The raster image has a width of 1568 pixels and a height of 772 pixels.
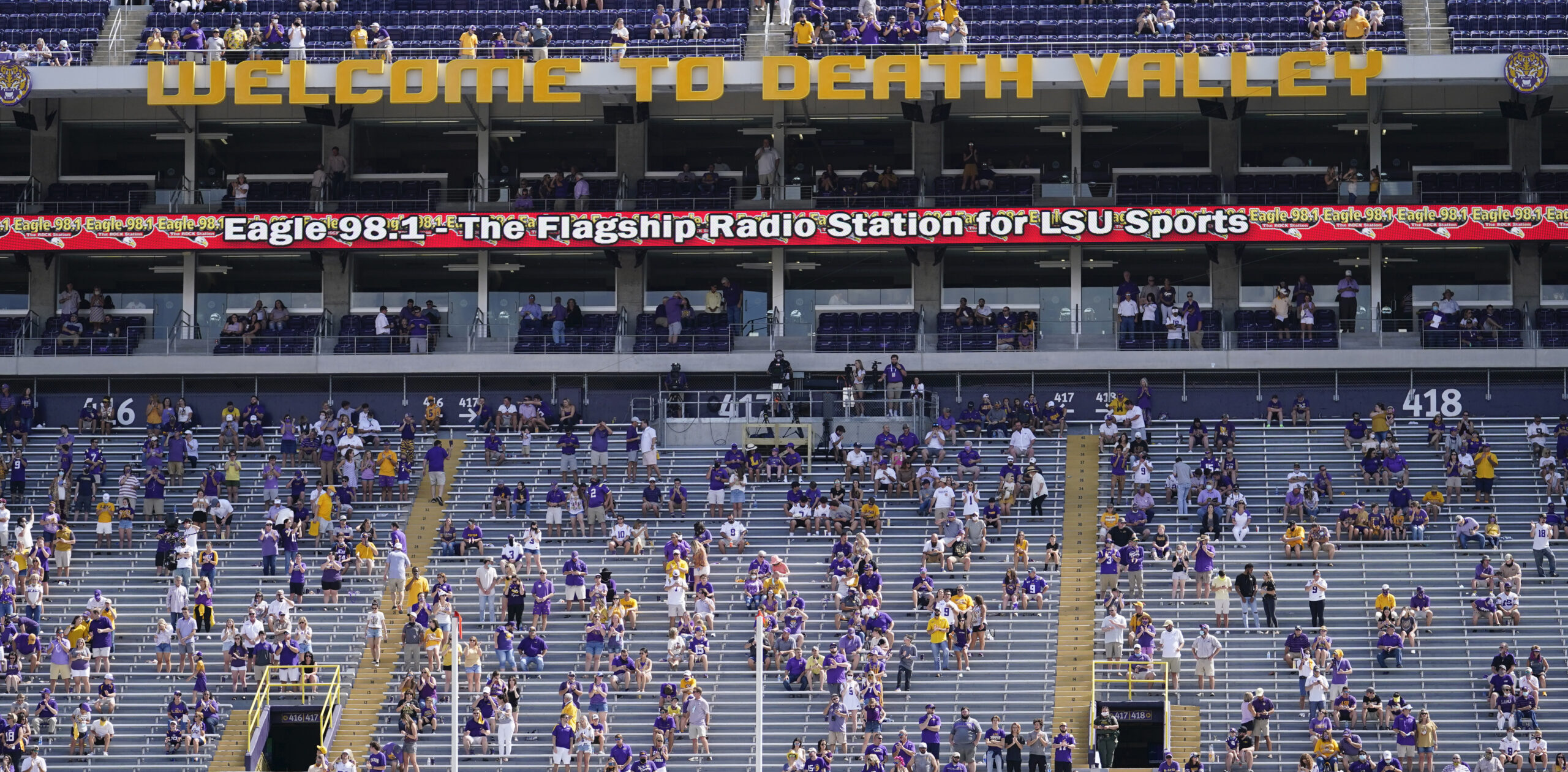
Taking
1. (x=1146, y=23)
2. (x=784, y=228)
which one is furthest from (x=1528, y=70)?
(x=784, y=228)

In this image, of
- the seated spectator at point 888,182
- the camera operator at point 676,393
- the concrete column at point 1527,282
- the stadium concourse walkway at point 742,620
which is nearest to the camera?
the stadium concourse walkway at point 742,620

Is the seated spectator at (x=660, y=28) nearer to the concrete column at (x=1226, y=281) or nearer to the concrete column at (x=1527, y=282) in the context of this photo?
the concrete column at (x=1226, y=281)

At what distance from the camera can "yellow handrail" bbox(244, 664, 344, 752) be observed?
35281mm

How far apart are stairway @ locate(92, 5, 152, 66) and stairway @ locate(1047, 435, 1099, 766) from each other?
20.6 m

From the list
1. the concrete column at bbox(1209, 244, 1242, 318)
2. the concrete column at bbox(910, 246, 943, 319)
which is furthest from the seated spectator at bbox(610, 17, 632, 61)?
the concrete column at bbox(1209, 244, 1242, 318)

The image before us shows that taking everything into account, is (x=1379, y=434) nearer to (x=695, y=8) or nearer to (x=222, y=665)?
(x=695, y=8)

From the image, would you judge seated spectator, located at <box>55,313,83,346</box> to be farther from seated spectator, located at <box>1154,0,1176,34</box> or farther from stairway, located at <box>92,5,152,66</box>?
seated spectator, located at <box>1154,0,1176,34</box>

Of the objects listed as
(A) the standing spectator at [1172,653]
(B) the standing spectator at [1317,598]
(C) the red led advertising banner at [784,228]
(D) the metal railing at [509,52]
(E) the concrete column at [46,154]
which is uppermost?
(D) the metal railing at [509,52]

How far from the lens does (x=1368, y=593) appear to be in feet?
124

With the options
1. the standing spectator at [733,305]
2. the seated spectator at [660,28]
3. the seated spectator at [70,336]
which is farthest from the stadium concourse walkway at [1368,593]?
the seated spectator at [70,336]

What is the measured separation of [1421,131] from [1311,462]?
28.5 ft

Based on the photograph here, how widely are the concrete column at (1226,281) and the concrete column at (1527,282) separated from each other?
209 inches

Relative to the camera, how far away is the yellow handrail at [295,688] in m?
35.3

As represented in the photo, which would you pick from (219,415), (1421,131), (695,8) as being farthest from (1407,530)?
(219,415)
